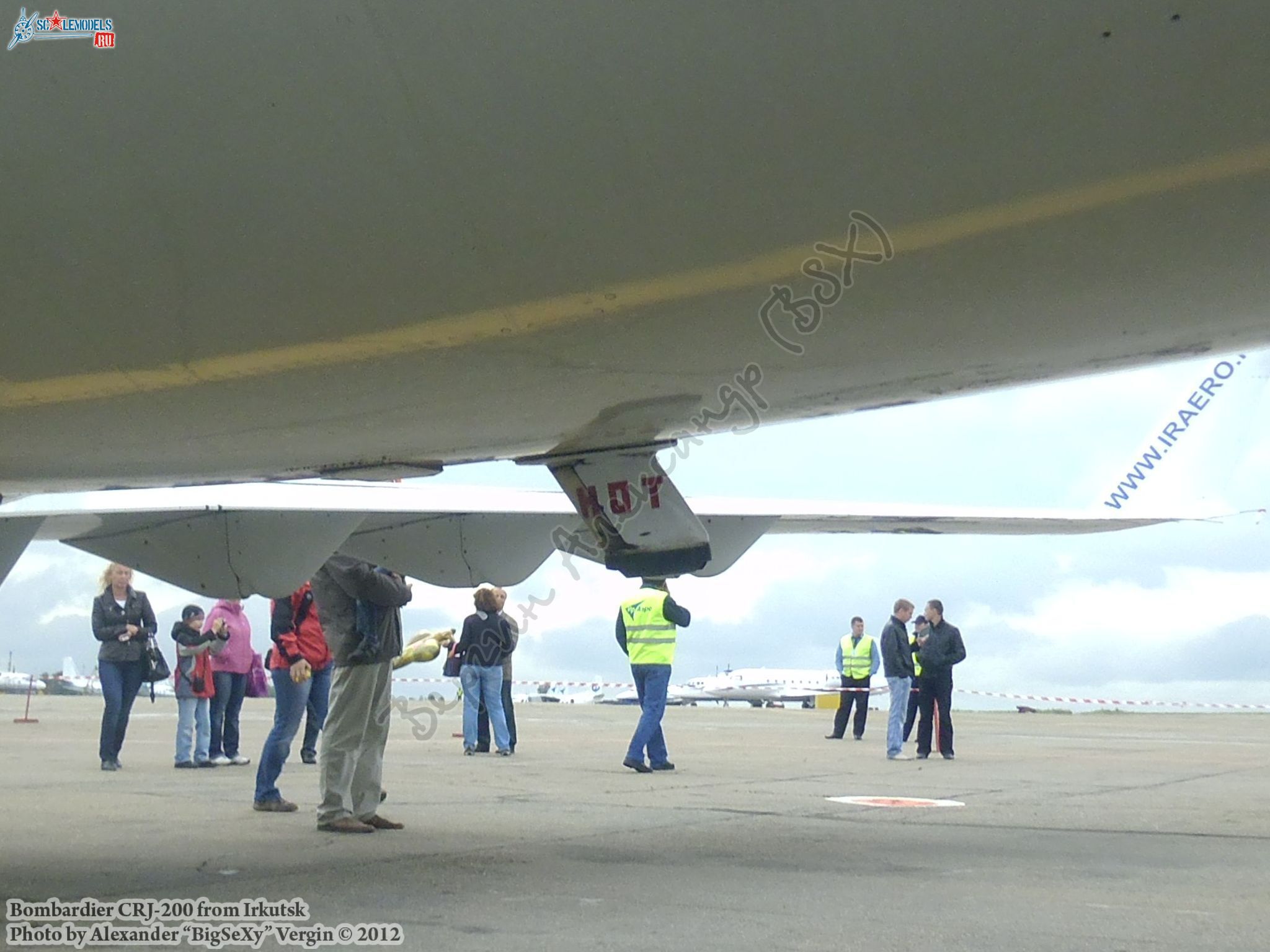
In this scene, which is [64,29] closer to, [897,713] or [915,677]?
[897,713]

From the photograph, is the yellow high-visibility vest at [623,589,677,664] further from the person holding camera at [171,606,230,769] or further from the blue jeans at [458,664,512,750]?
the person holding camera at [171,606,230,769]

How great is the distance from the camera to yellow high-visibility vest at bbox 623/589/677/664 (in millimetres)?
12086

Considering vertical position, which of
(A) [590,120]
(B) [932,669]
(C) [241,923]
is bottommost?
(C) [241,923]

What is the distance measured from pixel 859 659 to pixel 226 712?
28.7ft

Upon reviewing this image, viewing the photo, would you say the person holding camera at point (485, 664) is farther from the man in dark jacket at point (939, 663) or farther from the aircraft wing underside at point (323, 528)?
the aircraft wing underside at point (323, 528)

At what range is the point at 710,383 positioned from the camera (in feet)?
13.6

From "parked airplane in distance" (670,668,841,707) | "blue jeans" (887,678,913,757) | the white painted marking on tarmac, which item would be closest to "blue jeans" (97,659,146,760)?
the white painted marking on tarmac

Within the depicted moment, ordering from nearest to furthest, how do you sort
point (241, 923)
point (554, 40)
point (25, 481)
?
point (554, 40)
point (241, 923)
point (25, 481)

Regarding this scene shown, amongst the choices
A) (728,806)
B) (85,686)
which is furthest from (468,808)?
(85,686)

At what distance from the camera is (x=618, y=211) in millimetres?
2998

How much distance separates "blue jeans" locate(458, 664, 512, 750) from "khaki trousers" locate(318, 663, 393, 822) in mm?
6496

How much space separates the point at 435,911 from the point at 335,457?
1657 millimetres

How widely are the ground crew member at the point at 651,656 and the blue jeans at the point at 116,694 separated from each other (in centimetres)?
431

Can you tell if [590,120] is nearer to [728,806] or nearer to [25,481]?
[25,481]
